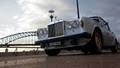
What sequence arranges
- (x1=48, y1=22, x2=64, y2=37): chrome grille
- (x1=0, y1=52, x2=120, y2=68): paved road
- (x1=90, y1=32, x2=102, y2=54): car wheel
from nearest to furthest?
(x1=0, y1=52, x2=120, y2=68): paved road < (x1=90, y1=32, x2=102, y2=54): car wheel < (x1=48, y1=22, x2=64, y2=37): chrome grille

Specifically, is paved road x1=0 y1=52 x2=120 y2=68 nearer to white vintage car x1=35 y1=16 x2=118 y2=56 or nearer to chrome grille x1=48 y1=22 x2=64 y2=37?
white vintage car x1=35 y1=16 x2=118 y2=56

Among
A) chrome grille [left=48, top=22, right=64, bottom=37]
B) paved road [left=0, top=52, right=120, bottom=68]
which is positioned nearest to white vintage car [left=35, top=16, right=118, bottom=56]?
chrome grille [left=48, top=22, right=64, bottom=37]

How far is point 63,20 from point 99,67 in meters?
5.14

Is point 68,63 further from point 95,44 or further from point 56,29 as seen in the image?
point 56,29

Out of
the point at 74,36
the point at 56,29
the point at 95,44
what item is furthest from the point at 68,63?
the point at 56,29

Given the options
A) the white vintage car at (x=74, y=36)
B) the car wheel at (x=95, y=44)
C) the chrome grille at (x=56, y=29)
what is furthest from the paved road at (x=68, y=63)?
the chrome grille at (x=56, y=29)

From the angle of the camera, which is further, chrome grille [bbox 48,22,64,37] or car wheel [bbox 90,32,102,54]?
chrome grille [bbox 48,22,64,37]

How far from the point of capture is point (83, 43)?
7812 mm

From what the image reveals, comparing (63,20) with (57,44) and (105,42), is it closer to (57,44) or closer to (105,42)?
(57,44)

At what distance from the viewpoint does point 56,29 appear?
8.64 m

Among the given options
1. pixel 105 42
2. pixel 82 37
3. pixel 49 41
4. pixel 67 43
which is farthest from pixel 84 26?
pixel 105 42

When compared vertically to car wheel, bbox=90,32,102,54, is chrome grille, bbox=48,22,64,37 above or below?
above

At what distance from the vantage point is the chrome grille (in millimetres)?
8408

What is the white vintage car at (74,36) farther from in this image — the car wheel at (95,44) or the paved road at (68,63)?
the paved road at (68,63)
